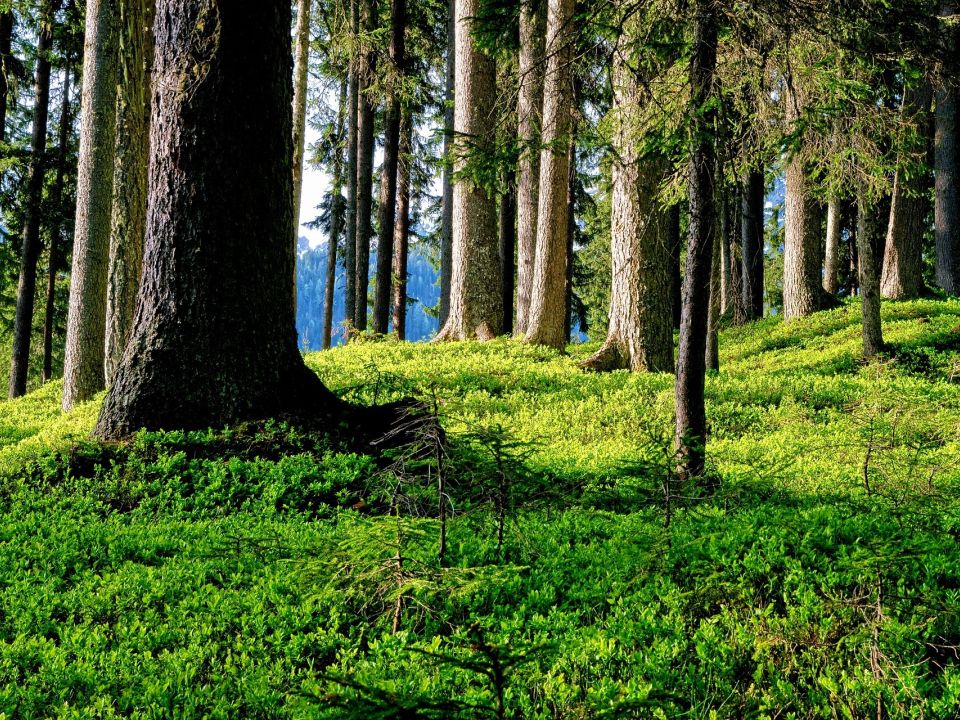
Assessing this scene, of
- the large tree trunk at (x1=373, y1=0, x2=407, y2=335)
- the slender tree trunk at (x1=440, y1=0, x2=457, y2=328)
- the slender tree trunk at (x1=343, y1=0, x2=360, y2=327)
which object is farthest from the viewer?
the slender tree trunk at (x1=343, y1=0, x2=360, y2=327)

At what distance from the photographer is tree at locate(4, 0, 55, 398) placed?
649 inches

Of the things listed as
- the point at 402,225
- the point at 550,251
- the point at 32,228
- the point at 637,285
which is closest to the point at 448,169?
the point at 550,251

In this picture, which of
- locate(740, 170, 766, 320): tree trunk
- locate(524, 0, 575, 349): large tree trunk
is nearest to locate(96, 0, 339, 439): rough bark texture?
locate(524, 0, 575, 349): large tree trunk

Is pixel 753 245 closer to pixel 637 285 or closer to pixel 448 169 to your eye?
pixel 448 169

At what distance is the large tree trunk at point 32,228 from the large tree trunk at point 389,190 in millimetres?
8401

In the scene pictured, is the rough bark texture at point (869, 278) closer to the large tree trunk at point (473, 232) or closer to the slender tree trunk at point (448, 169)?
the large tree trunk at point (473, 232)

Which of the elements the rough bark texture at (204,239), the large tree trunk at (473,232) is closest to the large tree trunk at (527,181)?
the large tree trunk at (473,232)

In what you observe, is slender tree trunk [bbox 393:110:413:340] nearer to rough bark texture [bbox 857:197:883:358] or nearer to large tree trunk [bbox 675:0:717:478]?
rough bark texture [bbox 857:197:883:358]

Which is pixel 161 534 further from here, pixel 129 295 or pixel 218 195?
pixel 129 295

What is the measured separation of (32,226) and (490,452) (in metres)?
17.9

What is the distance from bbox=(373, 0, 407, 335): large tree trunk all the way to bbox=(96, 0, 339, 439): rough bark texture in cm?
918

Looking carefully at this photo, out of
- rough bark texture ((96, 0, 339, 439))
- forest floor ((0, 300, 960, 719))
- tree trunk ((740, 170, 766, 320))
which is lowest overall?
forest floor ((0, 300, 960, 719))

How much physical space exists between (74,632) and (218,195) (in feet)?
12.5

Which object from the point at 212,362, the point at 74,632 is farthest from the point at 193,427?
the point at 74,632
